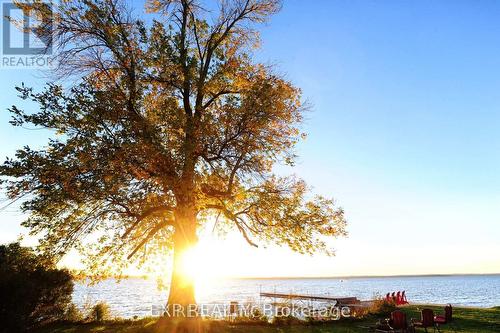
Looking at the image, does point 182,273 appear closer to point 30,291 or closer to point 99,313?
point 99,313

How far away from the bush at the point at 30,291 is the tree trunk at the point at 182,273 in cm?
500

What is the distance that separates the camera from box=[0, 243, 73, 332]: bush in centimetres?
1499

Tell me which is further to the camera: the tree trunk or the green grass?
the tree trunk

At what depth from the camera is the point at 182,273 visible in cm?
1873

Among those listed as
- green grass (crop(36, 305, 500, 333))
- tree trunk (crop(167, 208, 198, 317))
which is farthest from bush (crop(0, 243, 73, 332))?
tree trunk (crop(167, 208, 198, 317))

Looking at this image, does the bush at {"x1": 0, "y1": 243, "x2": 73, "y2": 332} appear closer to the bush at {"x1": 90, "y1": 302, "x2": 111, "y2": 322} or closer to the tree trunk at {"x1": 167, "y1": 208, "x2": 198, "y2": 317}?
the bush at {"x1": 90, "y1": 302, "x2": 111, "y2": 322}

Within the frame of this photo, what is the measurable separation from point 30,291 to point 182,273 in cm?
617

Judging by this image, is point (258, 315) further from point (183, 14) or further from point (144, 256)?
point (183, 14)

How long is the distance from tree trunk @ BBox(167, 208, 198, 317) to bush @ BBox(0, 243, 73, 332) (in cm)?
500

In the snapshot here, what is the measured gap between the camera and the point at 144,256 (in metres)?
21.5

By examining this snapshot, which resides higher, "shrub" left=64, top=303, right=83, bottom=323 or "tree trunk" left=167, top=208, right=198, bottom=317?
"tree trunk" left=167, top=208, right=198, bottom=317

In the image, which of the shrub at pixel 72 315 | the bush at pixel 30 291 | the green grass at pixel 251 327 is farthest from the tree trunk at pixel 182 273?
the shrub at pixel 72 315

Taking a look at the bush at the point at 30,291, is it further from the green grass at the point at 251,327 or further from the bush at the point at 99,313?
A: the bush at the point at 99,313

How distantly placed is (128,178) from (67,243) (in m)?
3.88
